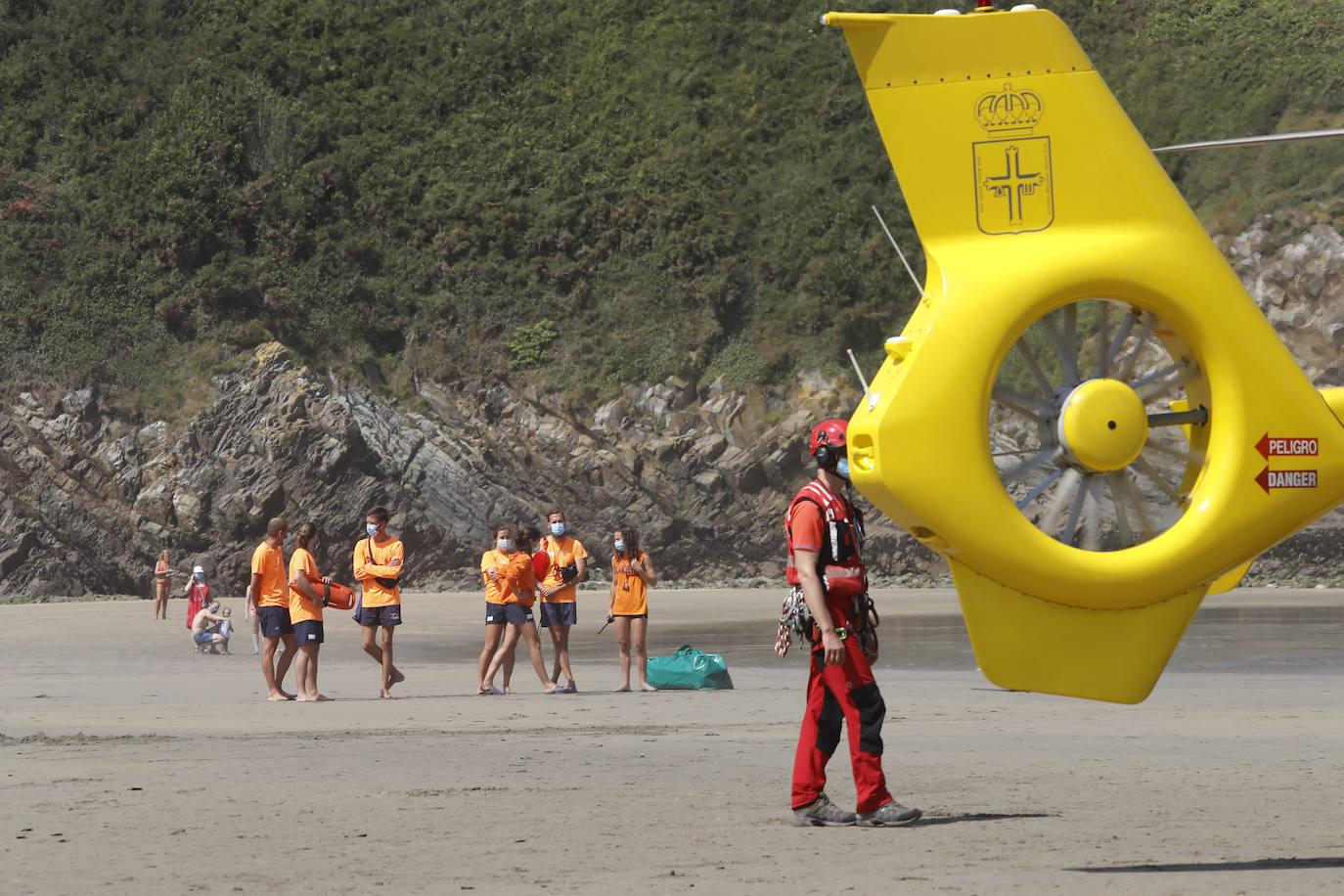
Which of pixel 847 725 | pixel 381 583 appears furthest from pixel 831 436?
pixel 381 583

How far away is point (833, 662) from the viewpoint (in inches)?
310

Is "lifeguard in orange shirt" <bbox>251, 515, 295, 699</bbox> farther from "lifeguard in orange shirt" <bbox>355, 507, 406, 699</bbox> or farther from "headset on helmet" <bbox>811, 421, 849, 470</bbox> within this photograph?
"headset on helmet" <bbox>811, 421, 849, 470</bbox>

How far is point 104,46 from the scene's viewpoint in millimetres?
54375

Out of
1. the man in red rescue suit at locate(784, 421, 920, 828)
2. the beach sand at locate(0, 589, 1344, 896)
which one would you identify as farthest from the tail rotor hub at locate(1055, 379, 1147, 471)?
the beach sand at locate(0, 589, 1344, 896)

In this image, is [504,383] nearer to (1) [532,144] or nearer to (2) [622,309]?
(2) [622,309]

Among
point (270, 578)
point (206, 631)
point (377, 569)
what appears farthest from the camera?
point (206, 631)

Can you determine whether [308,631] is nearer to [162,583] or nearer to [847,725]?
[847,725]

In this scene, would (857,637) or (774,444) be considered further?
(774,444)

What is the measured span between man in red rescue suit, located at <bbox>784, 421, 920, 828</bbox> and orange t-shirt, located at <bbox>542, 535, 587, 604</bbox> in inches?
323

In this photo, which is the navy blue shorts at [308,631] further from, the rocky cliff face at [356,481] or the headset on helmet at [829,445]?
the rocky cliff face at [356,481]

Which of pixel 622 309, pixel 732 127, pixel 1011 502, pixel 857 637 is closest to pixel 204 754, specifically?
pixel 857 637

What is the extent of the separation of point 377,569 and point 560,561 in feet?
6.22

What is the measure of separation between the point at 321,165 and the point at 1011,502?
159ft

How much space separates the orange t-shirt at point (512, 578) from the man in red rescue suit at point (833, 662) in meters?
7.83
